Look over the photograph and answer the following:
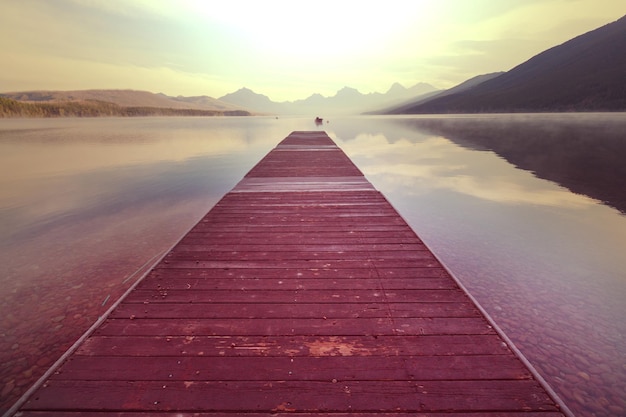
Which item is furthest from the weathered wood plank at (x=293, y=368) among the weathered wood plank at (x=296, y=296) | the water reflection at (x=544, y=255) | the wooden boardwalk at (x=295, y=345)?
the water reflection at (x=544, y=255)

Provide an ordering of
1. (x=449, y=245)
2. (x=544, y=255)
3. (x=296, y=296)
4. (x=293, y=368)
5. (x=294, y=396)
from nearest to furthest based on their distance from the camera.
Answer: (x=294, y=396)
(x=293, y=368)
(x=296, y=296)
(x=544, y=255)
(x=449, y=245)

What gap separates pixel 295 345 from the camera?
3422 millimetres

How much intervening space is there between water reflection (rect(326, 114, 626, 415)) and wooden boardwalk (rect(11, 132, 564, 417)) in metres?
1.92

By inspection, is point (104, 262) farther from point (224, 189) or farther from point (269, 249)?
point (224, 189)

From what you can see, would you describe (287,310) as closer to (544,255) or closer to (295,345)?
(295,345)

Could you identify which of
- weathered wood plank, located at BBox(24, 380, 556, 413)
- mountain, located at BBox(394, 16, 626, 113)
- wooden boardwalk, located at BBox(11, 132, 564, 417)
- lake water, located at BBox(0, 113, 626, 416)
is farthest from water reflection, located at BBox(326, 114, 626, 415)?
mountain, located at BBox(394, 16, 626, 113)

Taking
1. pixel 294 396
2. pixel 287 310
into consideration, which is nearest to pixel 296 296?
pixel 287 310

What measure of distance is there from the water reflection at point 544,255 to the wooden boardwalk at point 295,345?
1.92 m

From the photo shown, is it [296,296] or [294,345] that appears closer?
[294,345]

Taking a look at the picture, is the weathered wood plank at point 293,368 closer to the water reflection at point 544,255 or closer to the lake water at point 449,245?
the lake water at point 449,245

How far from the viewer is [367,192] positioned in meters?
9.95

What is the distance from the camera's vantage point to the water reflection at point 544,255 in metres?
4.67

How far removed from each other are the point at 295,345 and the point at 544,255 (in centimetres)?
800

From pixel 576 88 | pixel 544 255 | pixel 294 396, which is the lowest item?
pixel 544 255
